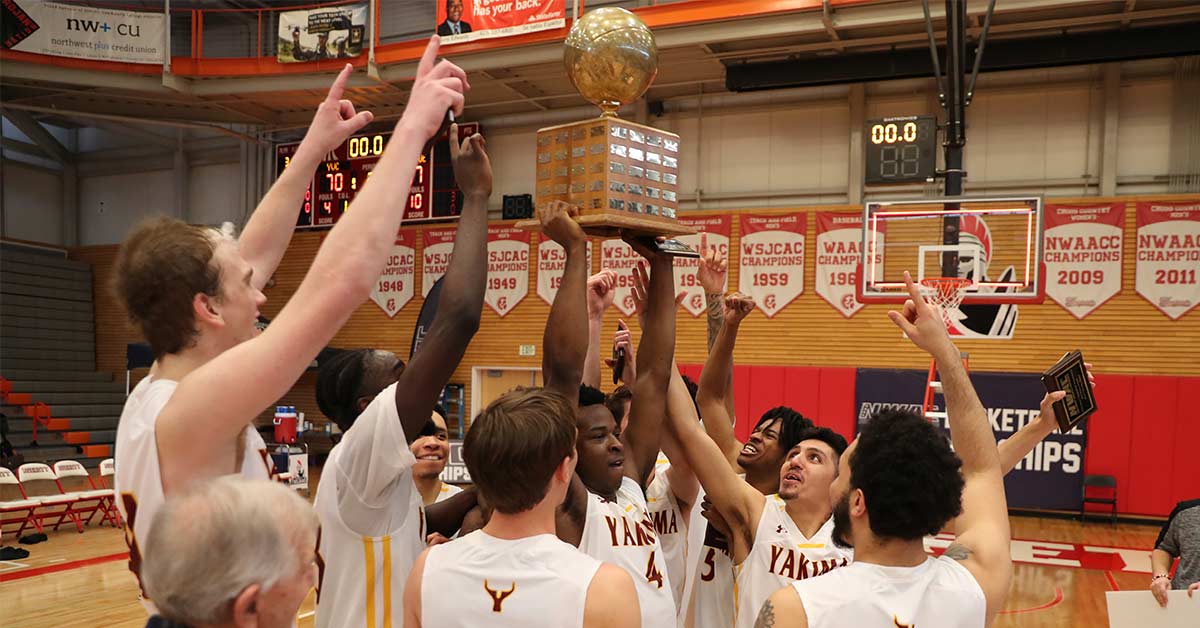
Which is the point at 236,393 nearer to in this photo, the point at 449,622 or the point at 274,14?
the point at 449,622

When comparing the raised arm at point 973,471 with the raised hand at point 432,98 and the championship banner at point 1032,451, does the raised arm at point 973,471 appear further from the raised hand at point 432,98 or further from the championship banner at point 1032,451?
the championship banner at point 1032,451

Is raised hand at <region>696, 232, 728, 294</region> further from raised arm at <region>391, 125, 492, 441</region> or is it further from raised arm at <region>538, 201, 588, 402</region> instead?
raised arm at <region>391, 125, 492, 441</region>

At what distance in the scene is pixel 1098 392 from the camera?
12.5 metres

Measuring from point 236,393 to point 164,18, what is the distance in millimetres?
16526

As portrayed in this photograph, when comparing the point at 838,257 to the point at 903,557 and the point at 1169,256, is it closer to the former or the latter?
the point at 1169,256

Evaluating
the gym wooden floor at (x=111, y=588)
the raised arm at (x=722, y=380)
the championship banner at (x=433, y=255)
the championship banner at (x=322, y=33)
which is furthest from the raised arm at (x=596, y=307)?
the championship banner at (x=433, y=255)

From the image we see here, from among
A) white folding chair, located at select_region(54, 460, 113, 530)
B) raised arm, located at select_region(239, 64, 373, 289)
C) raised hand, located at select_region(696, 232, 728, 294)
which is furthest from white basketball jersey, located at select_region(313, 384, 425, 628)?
white folding chair, located at select_region(54, 460, 113, 530)

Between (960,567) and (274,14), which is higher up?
(274,14)

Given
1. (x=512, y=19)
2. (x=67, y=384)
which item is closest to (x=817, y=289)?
(x=512, y=19)

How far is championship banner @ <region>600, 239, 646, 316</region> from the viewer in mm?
15000

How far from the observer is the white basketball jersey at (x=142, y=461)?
5.17 ft

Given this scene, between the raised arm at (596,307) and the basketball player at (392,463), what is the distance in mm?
1354

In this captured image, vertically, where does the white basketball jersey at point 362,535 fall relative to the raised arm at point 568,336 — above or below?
below

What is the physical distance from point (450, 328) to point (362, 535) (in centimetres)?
67
